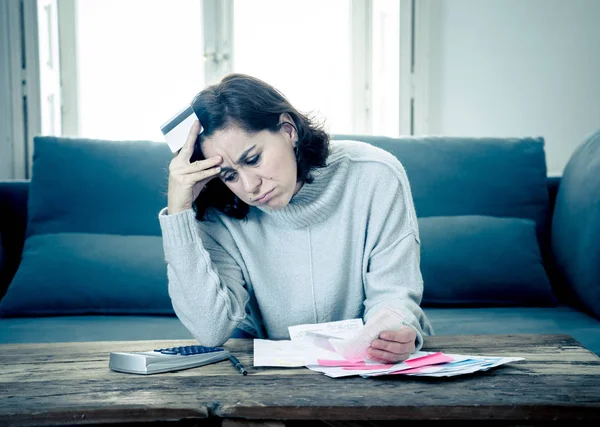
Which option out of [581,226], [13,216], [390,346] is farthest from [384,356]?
[13,216]

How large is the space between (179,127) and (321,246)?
0.41 m

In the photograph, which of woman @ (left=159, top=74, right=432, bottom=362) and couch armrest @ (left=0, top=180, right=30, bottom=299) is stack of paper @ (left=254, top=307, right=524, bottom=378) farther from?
couch armrest @ (left=0, top=180, right=30, bottom=299)

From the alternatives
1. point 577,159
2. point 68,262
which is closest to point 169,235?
point 68,262

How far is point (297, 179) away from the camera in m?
1.43

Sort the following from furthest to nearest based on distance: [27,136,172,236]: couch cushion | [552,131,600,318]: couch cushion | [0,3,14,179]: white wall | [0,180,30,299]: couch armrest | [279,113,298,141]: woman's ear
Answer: [0,3,14,179]: white wall, [0,180,30,299]: couch armrest, [27,136,172,236]: couch cushion, [552,131,600,318]: couch cushion, [279,113,298,141]: woman's ear

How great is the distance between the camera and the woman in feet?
4.26

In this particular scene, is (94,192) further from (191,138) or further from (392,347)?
(392,347)

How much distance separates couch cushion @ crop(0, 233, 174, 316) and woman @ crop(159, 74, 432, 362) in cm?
63

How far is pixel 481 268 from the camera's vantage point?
81.7 inches

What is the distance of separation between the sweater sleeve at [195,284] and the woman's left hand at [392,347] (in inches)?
15.0

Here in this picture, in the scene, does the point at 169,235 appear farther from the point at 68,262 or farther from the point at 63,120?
the point at 63,120

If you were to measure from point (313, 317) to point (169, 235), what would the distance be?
0.38 m

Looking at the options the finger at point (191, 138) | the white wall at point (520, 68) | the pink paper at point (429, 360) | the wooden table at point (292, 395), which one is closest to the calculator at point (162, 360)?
the wooden table at point (292, 395)

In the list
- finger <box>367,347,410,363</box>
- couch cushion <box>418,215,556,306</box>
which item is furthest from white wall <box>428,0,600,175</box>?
finger <box>367,347,410,363</box>
